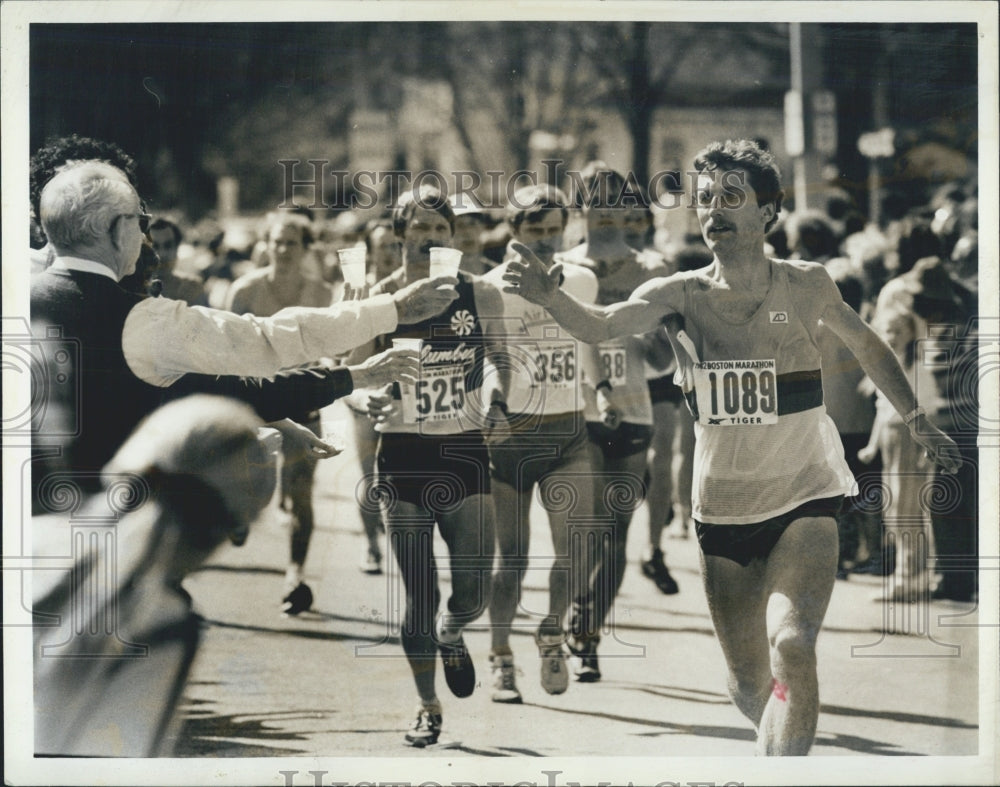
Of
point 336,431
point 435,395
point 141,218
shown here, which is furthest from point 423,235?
point 141,218

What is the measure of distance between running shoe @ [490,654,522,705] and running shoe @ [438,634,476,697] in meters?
0.10

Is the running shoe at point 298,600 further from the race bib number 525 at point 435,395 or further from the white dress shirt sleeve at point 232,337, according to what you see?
the white dress shirt sleeve at point 232,337

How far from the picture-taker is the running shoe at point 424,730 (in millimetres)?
6352

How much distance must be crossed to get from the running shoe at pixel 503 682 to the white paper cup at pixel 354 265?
1.71 metres

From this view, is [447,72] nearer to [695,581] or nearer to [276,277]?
[276,277]

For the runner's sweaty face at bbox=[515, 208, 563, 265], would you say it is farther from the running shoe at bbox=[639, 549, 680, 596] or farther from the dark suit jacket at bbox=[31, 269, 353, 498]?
the running shoe at bbox=[639, 549, 680, 596]

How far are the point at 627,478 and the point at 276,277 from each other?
5.77 ft

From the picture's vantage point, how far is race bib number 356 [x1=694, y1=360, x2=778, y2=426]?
235 inches

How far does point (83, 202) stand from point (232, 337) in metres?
0.81

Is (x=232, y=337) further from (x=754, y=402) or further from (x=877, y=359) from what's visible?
(x=877, y=359)

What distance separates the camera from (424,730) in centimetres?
635

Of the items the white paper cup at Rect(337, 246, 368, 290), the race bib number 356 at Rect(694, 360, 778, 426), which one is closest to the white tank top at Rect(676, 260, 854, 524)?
the race bib number 356 at Rect(694, 360, 778, 426)

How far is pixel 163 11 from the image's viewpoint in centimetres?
624

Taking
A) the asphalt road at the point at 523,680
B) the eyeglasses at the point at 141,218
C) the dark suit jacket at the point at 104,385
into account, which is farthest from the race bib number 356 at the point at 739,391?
the eyeglasses at the point at 141,218
